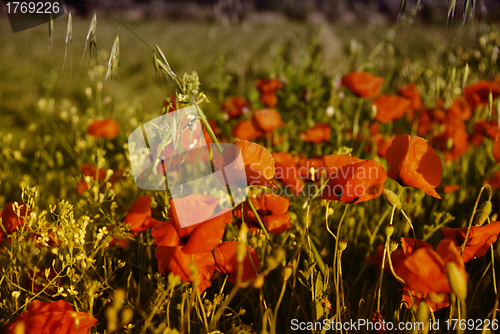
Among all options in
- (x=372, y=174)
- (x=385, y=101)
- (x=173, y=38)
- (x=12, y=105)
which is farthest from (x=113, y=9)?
(x=372, y=174)

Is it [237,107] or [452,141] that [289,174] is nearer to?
[237,107]

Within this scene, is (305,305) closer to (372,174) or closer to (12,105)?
(372,174)

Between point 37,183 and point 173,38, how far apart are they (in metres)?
6.25

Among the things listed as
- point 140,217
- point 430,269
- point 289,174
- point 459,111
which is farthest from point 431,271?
point 459,111

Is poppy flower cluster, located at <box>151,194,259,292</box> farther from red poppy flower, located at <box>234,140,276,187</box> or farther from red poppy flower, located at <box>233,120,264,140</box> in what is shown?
red poppy flower, located at <box>233,120,264,140</box>

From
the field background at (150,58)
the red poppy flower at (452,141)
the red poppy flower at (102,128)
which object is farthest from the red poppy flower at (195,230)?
the field background at (150,58)

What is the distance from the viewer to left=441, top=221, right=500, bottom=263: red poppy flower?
0.74m

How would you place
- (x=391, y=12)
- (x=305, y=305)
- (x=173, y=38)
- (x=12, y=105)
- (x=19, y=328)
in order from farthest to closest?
(x=391, y=12), (x=173, y=38), (x=12, y=105), (x=305, y=305), (x=19, y=328)

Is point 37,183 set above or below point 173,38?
below

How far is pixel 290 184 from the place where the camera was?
3.64 feet

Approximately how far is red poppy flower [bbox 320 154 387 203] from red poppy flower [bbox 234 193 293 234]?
0.11m

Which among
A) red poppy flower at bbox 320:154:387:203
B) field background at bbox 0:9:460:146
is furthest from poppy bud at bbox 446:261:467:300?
field background at bbox 0:9:460:146

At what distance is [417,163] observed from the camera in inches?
31.9

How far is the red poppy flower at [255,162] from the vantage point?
796 millimetres
